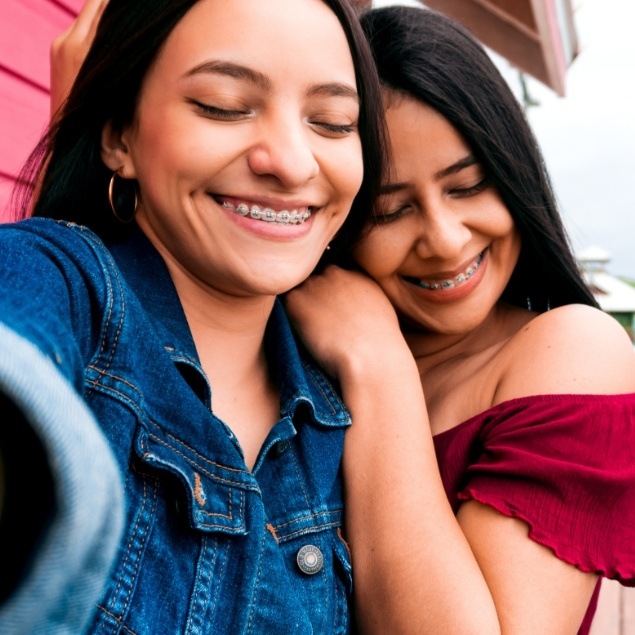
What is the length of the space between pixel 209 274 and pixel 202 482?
0.35 meters

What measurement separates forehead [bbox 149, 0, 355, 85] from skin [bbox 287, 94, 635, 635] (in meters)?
0.41

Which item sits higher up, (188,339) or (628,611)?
(188,339)

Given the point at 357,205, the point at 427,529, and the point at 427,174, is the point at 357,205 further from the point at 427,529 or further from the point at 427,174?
the point at 427,529

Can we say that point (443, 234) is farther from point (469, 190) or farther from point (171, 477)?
point (171, 477)

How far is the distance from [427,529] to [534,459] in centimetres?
22

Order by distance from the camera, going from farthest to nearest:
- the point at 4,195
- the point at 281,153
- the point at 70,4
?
the point at 70,4
the point at 4,195
the point at 281,153

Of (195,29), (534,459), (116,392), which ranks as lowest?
(534,459)

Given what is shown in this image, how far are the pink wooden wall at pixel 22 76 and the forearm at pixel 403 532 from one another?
59.1 inches

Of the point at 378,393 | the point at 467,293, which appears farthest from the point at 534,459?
the point at 467,293

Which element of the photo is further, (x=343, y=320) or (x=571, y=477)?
(x=343, y=320)

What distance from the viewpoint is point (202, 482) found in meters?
1.05

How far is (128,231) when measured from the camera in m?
1.32

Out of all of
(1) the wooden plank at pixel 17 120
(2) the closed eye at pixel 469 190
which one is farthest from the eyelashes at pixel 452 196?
(1) the wooden plank at pixel 17 120

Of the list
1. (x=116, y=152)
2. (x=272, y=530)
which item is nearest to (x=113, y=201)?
(x=116, y=152)
